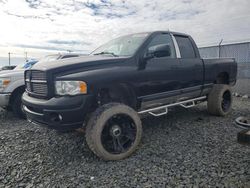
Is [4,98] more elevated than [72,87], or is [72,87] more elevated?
[72,87]

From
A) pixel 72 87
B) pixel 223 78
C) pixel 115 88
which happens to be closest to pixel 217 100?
pixel 223 78

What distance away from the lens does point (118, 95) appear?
3809mm

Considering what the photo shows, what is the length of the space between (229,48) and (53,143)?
872 cm

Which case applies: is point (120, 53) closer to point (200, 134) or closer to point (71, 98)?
point (71, 98)

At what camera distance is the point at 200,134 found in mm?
4301

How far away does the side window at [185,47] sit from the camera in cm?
484

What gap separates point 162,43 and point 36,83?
2482 mm

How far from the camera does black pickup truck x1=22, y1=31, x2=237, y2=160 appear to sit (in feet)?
10.3

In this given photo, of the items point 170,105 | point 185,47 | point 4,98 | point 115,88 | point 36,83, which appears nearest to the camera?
point 36,83

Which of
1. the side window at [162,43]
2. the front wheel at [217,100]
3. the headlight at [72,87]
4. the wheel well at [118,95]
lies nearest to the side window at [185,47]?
the side window at [162,43]

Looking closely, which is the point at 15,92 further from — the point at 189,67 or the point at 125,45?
the point at 189,67

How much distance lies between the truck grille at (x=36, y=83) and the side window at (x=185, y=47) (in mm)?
2888

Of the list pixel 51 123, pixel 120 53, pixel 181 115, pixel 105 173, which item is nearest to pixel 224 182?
pixel 105 173

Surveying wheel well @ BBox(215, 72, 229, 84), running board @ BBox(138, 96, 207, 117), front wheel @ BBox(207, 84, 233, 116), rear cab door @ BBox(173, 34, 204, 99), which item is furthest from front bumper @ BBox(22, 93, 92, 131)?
wheel well @ BBox(215, 72, 229, 84)
